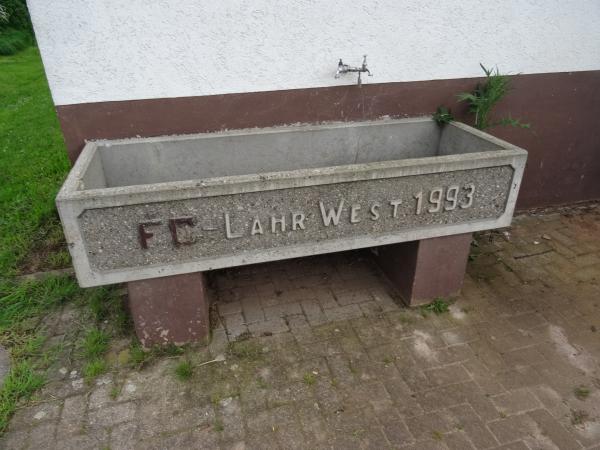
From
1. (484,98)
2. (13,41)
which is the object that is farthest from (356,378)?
(13,41)

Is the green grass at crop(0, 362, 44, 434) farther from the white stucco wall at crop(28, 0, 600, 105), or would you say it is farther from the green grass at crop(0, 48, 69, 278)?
the white stucco wall at crop(28, 0, 600, 105)

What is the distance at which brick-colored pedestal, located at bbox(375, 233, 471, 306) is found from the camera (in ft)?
9.72

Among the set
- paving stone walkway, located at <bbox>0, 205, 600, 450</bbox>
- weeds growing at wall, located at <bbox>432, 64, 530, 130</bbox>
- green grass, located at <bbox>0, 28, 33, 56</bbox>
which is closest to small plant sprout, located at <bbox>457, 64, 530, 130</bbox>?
weeds growing at wall, located at <bbox>432, 64, 530, 130</bbox>

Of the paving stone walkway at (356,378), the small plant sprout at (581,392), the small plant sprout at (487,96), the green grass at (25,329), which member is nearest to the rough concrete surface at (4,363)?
the green grass at (25,329)

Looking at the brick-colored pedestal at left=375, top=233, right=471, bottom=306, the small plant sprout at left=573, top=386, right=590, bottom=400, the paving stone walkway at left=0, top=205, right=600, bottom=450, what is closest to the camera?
the paving stone walkway at left=0, top=205, right=600, bottom=450

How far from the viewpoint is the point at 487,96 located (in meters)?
3.49

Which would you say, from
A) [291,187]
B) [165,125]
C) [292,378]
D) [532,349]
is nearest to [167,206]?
[291,187]

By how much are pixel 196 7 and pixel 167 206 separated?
136 cm

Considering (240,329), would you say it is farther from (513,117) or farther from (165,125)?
(513,117)

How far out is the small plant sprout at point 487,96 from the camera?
345 centimetres

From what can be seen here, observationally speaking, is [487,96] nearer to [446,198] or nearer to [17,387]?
[446,198]

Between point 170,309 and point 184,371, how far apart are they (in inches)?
14.6

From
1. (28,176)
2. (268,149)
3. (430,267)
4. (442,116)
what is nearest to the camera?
(430,267)

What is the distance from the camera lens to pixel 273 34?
117 inches
